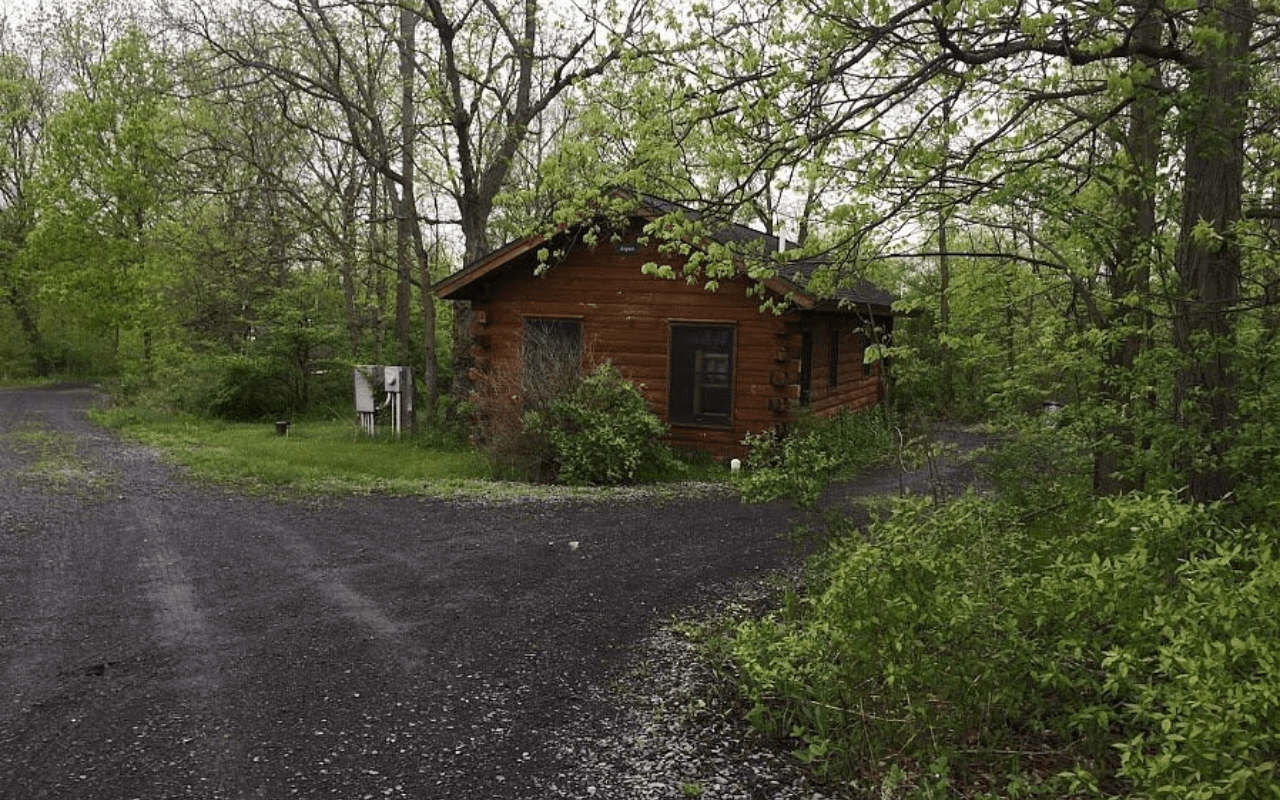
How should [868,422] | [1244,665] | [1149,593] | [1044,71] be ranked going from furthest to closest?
[868,422] < [1044,71] < [1149,593] < [1244,665]

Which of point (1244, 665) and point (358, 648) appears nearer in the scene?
point (1244, 665)

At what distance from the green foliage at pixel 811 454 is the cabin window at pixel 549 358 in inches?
111

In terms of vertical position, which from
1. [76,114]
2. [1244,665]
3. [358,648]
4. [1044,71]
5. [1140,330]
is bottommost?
[358,648]

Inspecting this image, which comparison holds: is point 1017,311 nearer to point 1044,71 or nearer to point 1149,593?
point 1044,71

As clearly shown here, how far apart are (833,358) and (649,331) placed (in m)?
5.03

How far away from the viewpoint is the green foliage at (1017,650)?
3494mm

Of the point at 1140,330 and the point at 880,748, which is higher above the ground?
the point at 1140,330

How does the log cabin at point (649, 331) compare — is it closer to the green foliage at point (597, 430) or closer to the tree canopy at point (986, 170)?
the green foliage at point (597, 430)

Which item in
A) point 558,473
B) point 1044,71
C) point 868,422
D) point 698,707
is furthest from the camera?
point 868,422

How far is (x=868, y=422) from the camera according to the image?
18.4 meters

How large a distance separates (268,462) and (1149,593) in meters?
12.8

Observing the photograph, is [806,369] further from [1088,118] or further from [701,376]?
[1088,118]

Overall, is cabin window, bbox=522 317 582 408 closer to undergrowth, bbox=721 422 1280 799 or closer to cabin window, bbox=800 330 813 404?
cabin window, bbox=800 330 813 404

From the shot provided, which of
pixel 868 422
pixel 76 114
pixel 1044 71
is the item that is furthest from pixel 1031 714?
pixel 76 114
